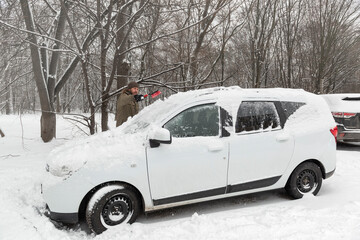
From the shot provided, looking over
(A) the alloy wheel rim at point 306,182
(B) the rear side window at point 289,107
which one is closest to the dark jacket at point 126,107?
(B) the rear side window at point 289,107

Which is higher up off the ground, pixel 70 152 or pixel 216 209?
pixel 70 152

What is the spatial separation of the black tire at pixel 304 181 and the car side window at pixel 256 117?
33.0 inches

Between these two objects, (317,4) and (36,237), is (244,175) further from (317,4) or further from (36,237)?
(317,4)

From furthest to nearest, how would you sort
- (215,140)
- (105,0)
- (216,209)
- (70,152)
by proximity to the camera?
(105,0), (216,209), (215,140), (70,152)

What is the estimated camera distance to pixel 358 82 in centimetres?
3650

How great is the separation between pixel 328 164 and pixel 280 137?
3.57 ft

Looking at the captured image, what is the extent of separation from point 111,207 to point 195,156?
1268 millimetres

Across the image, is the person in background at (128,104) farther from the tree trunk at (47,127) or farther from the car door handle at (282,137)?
the tree trunk at (47,127)

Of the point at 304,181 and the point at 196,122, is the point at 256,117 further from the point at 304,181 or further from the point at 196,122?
the point at 304,181

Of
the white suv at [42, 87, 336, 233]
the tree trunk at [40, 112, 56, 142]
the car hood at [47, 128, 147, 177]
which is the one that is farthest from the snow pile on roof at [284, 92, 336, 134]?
the tree trunk at [40, 112, 56, 142]

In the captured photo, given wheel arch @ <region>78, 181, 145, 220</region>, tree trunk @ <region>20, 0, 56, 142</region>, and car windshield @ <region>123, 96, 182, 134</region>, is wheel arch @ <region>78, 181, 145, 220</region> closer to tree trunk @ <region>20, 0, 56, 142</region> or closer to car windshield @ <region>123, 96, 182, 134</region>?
car windshield @ <region>123, 96, 182, 134</region>

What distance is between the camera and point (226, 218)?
3660 millimetres

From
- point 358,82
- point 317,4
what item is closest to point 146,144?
point 317,4

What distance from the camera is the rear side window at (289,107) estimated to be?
4395mm
